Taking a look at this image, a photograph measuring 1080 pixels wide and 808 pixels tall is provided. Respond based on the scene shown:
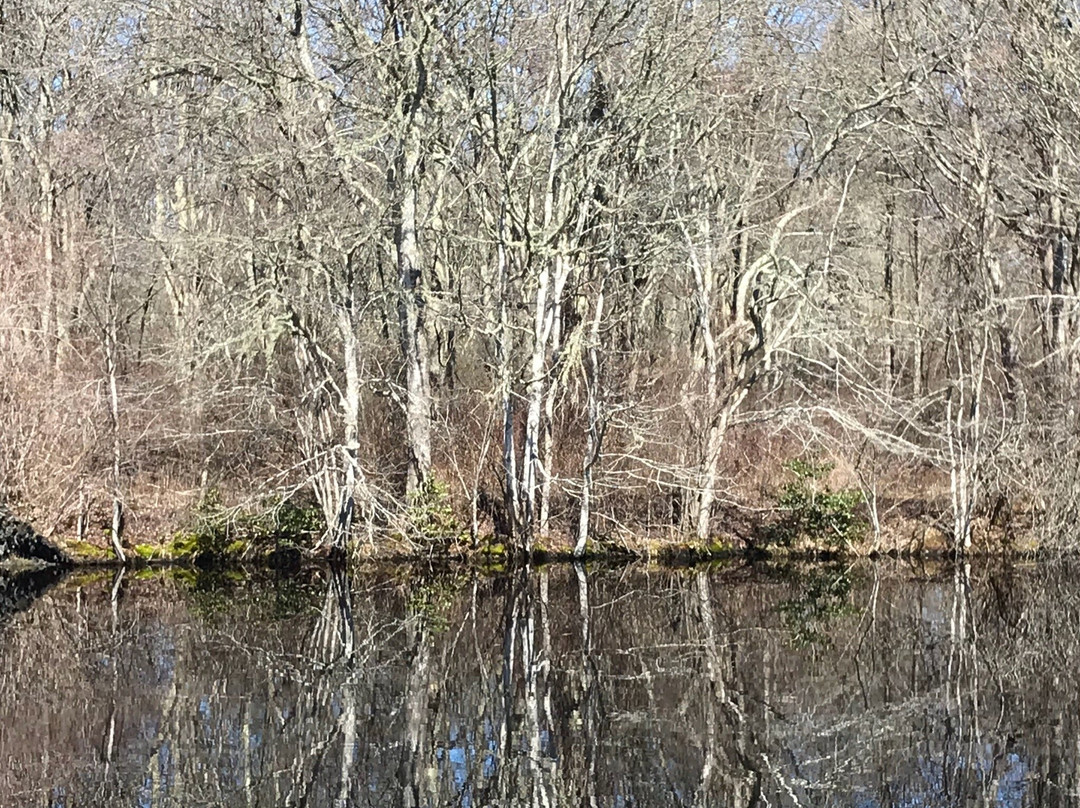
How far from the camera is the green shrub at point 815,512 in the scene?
2105 centimetres

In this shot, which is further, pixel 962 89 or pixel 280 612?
pixel 962 89

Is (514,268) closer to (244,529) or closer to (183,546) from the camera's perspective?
(244,529)

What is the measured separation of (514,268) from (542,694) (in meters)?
10.7

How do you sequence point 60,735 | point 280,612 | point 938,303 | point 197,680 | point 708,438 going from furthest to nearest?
point 938,303 < point 708,438 < point 280,612 < point 197,680 < point 60,735

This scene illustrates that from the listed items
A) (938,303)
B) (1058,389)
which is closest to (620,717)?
(1058,389)

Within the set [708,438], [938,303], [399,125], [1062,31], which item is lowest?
[708,438]

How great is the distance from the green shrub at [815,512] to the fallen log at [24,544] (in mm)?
10845

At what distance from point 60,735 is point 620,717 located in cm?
421

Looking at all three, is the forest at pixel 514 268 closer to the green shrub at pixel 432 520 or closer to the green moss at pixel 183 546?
the green shrub at pixel 432 520

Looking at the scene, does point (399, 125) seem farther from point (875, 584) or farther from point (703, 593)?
point (875, 584)

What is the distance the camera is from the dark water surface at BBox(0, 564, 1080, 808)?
8.84 metres

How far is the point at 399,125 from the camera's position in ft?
60.3

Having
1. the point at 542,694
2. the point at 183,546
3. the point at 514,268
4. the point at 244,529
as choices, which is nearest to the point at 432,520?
the point at 244,529

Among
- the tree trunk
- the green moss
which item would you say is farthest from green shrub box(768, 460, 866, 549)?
the green moss
